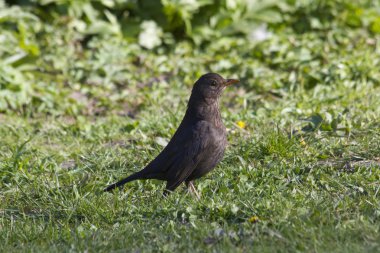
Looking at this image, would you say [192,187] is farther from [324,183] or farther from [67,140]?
[67,140]

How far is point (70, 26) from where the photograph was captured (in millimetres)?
10750

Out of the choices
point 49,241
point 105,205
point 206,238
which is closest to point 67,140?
point 105,205

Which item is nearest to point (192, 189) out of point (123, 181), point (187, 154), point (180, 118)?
point (187, 154)

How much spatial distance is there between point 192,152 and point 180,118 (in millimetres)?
2033

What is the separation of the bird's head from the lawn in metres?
0.65

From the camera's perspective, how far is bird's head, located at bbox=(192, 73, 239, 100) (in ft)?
21.2

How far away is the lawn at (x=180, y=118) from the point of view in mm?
5273

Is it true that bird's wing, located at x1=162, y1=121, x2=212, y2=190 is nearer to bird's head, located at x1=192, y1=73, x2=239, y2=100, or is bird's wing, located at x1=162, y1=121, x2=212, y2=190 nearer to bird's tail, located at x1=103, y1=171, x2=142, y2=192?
bird's tail, located at x1=103, y1=171, x2=142, y2=192

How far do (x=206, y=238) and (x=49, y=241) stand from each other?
115cm

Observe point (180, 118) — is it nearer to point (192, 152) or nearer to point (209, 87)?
point (209, 87)

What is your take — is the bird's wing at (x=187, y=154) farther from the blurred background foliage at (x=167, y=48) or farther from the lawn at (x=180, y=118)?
the blurred background foliage at (x=167, y=48)

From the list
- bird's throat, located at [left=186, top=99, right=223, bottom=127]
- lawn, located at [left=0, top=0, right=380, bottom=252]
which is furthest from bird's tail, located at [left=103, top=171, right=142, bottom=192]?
bird's throat, located at [left=186, top=99, right=223, bottom=127]

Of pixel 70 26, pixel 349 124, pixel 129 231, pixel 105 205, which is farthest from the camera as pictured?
pixel 70 26

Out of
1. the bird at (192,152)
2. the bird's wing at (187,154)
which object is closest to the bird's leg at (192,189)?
the bird at (192,152)
